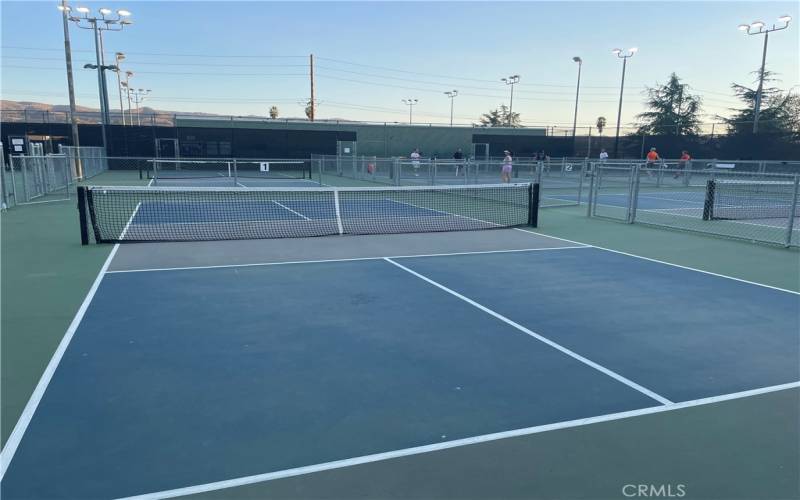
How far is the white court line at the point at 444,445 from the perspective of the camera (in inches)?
130

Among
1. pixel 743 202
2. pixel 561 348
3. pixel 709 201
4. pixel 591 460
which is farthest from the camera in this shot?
pixel 743 202

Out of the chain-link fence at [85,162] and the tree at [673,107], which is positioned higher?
the tree at [673,107]

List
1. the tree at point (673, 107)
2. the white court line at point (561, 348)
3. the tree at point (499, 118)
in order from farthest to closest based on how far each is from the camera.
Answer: the tree at point (499, 118), the tree at point (673, 107), the white court line at point (561, 348)

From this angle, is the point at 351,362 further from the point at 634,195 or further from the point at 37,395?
the point at 634,195

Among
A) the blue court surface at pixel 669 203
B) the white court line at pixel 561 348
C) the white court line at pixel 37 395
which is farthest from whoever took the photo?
the blue court surface at pixel 669 203

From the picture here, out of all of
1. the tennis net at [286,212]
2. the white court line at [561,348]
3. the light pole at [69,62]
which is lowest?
the white court line at [561,348]

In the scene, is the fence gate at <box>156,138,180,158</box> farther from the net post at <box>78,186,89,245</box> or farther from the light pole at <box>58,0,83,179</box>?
the net post at <box>78,186,89,245</box>

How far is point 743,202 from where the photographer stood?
20.5m

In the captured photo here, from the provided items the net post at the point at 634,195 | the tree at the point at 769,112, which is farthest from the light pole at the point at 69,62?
the tree at the point at 769,112

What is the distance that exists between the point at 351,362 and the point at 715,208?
16.0 metres

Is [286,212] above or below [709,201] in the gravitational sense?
below

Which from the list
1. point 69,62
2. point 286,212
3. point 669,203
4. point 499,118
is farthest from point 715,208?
point 499,118

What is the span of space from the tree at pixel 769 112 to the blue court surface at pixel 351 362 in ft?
150

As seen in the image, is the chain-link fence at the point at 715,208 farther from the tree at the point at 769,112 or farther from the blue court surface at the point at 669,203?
the tree at the point at 769,112
